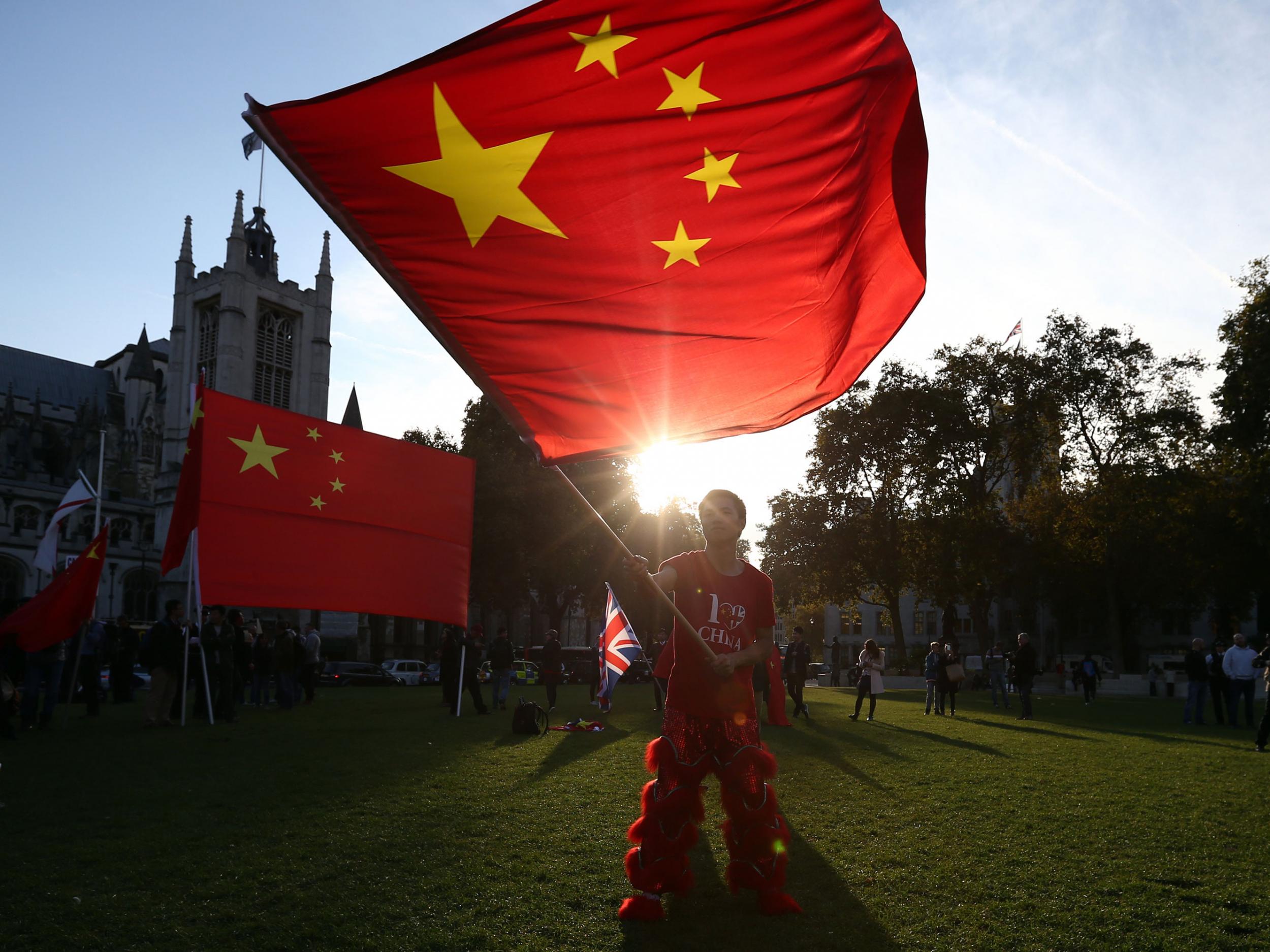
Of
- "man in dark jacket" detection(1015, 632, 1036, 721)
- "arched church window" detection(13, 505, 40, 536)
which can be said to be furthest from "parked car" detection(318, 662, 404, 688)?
"arched church window" detection(13, 505, 40, 536)

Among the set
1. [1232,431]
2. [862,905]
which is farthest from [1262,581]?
[862,905]

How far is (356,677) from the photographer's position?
4412cm

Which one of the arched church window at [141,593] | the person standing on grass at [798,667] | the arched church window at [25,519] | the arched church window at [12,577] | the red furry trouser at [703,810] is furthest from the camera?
the arched church window at [141,593]

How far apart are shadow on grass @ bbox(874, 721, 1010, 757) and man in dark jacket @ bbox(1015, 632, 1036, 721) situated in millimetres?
4358

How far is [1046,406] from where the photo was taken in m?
43.8

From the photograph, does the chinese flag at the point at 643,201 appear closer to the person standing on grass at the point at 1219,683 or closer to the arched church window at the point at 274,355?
the person standing on grass at the point at 1219,683

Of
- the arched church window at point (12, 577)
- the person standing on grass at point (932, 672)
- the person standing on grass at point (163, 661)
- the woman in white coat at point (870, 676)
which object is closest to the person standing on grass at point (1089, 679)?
the person standing on grass at point (932, 672)

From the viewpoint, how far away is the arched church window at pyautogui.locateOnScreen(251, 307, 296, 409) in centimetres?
8238

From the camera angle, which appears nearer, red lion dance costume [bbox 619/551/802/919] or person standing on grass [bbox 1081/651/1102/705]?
red lion dance costume [bbox 619/551/802/919]

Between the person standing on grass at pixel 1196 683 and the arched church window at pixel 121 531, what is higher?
the arched church window at pixel 121 531

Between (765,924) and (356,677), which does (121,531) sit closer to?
(356,677)

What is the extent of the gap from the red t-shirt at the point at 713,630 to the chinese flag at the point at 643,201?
2.51 ft

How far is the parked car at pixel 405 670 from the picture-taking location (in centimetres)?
4634

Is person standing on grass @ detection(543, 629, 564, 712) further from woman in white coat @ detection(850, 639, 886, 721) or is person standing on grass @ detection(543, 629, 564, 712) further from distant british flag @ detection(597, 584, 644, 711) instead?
woman in white coat @ detection(850, 639, 886, 721)
